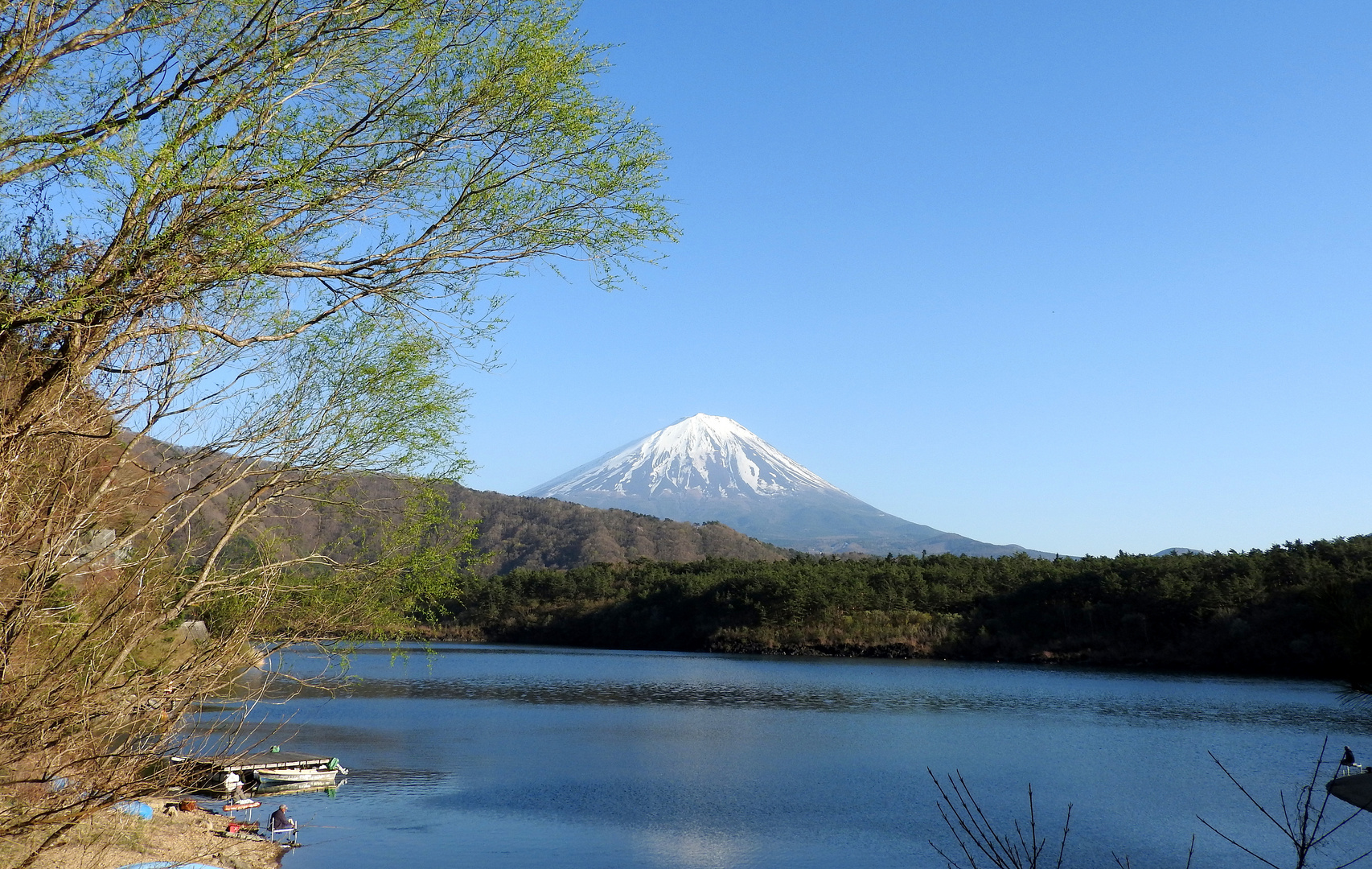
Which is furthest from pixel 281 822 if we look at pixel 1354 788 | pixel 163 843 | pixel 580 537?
pixel 580 537

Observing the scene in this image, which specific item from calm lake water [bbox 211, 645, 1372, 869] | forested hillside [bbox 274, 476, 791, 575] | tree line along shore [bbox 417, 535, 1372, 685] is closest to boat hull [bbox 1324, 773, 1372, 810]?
calm lake water [bbox 211, 645, 1372, 869]

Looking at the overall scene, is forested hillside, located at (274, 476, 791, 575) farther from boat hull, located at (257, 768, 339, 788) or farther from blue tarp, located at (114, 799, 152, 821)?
blue tarp, located at (114, 799, 152, 821)

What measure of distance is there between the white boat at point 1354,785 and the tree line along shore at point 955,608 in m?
14.2

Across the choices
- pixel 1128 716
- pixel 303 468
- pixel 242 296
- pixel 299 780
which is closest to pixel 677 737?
pixel 299 780

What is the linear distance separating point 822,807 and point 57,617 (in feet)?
41.3

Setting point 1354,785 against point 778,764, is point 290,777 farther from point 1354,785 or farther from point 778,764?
point 1354,785

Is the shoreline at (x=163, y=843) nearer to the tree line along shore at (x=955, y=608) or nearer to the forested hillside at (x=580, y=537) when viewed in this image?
the tree line along shore at (x=955, y=608)

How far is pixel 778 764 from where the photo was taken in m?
19.4

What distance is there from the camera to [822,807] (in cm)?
1559

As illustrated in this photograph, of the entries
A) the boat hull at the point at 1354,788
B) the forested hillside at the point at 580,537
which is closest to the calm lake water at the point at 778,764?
the boat hull at the point at 1354,788

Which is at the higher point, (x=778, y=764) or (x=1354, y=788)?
(x=1354, y=788)

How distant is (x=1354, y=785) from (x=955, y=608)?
3368 centimetres

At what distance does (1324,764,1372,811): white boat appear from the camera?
14891mm

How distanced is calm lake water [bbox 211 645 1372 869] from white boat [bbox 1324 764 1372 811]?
573 mm
